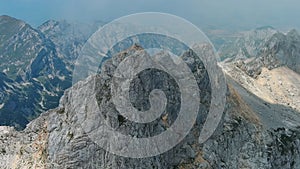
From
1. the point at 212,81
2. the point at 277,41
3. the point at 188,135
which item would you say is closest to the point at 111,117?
the point at 188,135

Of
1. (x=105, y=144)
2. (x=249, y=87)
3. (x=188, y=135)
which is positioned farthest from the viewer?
(x=249, y=87)

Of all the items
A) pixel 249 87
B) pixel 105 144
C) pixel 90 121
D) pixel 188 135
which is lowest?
pixel 249 87

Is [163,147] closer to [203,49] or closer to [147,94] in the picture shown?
[147,94]

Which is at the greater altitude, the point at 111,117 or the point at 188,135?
the point at 111,117

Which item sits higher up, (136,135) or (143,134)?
(136,135)

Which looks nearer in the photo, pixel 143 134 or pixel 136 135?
pixel 136 135

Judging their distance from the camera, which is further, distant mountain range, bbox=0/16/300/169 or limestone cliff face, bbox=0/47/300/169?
distant mountain range, bbox=0/16/300/169

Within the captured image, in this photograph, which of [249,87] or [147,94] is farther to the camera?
[249,87]

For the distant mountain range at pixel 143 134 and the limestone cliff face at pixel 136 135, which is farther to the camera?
the distant mountain range at pixel 143 134
